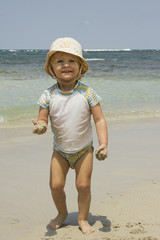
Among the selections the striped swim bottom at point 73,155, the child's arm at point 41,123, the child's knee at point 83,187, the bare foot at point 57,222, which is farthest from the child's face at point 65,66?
the bare foot at point 57,222

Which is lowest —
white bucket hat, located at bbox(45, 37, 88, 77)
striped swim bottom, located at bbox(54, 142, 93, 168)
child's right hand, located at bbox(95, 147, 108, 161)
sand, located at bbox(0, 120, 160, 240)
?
sand, located at bbox(0, 120, 160, 240)

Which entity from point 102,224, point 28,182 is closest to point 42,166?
point 28,182

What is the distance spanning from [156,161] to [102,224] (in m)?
1.46

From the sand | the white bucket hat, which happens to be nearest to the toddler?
the white bucket hat

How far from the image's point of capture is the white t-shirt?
7.67ft

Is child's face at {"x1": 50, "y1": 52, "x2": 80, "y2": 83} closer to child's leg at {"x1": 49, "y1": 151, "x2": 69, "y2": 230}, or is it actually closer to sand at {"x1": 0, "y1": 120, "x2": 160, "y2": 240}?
child's leg at {"x1": 49, "y1": 151, "x2": 69, "y2": 230}

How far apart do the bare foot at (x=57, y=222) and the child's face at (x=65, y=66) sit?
37.4 inches

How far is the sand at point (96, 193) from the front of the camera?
2432 millimetres

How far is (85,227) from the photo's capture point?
Answer: 2408mm

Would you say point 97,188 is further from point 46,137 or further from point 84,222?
point 46,137

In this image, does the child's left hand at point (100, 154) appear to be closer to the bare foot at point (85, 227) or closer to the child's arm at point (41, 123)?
the child's arm at point (41, 123)

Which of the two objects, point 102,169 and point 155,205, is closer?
point 155,205

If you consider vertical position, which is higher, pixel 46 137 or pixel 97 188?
pixel 97 188

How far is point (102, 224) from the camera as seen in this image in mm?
2533
